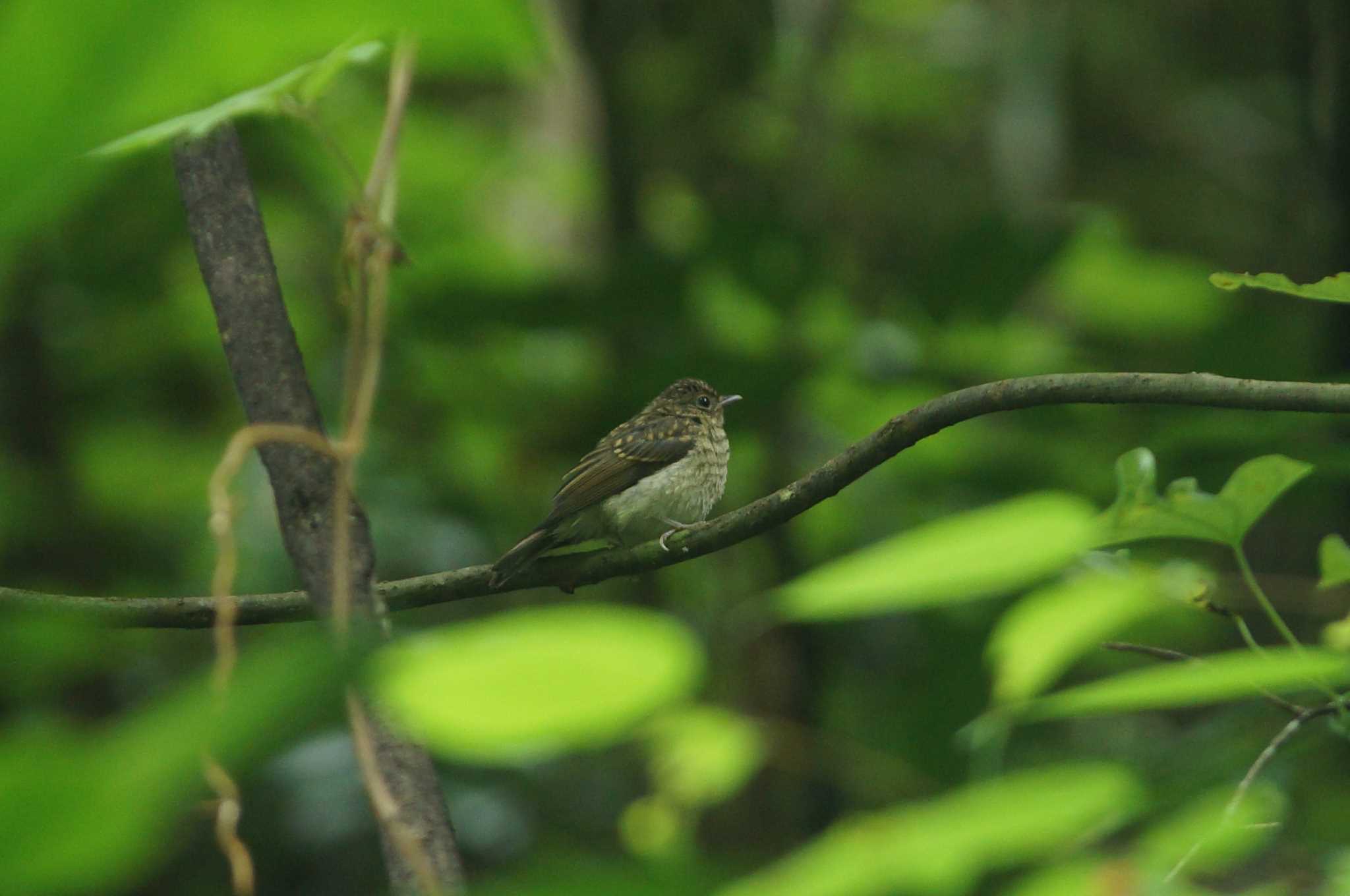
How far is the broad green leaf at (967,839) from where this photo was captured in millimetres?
721

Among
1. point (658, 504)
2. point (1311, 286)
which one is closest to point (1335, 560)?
point (1311, 286)

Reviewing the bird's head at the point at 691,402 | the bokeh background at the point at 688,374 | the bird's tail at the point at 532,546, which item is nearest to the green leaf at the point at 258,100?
the bokeh background at the point at 688,374

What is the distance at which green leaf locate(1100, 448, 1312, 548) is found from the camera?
1.29 m

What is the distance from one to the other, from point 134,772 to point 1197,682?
633 millimetres

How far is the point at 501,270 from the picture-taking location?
15.8 ft

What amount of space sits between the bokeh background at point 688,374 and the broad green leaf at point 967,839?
1.20 m

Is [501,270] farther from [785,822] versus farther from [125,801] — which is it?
[125,801]

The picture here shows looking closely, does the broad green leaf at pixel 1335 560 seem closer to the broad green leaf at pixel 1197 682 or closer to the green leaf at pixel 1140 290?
the broad green leaf at pixel 1197 682

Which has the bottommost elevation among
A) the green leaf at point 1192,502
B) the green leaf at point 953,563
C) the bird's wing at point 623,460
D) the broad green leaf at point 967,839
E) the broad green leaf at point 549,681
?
the broad green leaf at point 967,839

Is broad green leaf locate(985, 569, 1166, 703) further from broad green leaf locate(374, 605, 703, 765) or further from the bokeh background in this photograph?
the bokeh background

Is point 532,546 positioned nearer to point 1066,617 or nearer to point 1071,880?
point 1066,617

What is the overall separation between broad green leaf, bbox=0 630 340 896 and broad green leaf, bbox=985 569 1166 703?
81cm

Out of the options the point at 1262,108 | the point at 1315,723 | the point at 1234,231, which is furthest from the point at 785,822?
the point at 1262,108

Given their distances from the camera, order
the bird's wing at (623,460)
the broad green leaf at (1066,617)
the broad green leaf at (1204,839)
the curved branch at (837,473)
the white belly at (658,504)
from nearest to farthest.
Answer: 1. the broad green leaf at (1204,839)
2. the broad green leaf at (1066,617)
3. the curved branch at (837,473)
4. the bird's wing at (623,460)
5. the white belly at (658,504)
